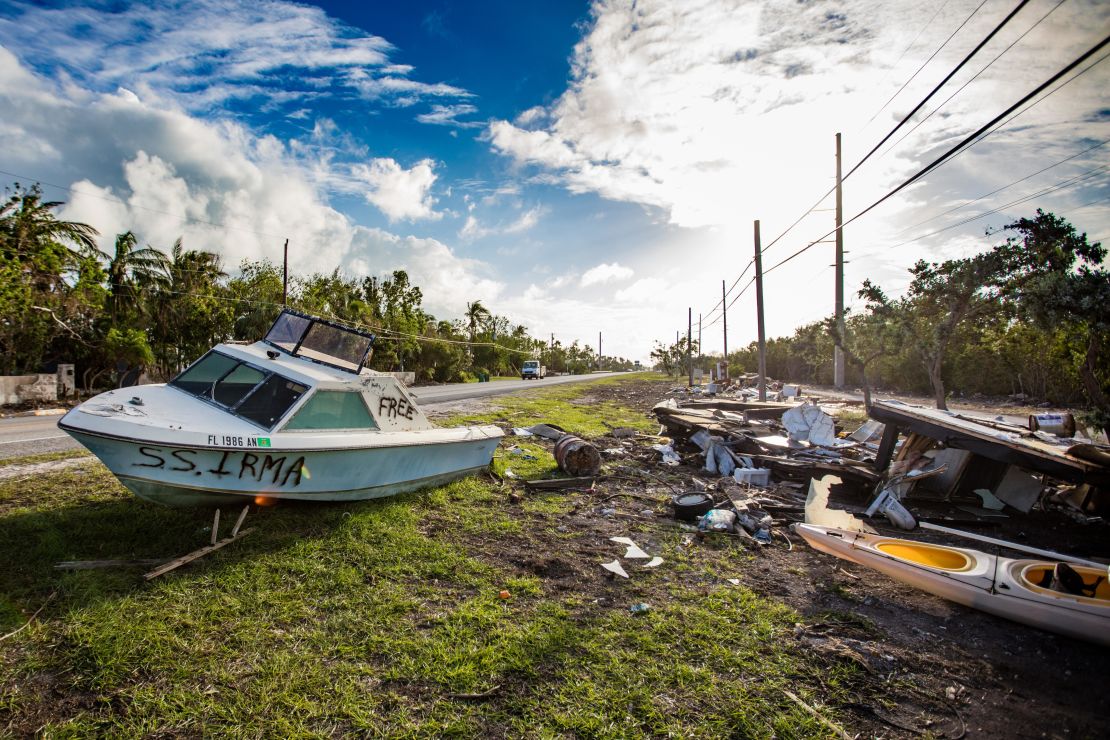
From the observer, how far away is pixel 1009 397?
2017cm

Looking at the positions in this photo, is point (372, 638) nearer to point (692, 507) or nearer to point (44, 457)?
point (692, 507)

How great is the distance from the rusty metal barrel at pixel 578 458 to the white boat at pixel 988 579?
3.44 meters

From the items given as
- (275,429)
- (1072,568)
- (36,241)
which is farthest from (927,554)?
(36,241)

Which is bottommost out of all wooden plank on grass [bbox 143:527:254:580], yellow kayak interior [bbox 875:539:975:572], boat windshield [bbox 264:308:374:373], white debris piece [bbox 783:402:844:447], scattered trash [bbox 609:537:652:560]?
scattered trash [bbox 609:537:652:560]

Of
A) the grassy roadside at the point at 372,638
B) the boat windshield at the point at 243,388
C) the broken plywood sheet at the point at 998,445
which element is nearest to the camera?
the grassy roadside at the point at 372,638

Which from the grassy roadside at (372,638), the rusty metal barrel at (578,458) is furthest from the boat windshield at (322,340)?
the rusty metal barrel at (578,458)

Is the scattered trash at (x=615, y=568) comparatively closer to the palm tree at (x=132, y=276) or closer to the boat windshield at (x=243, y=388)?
the boat windshield at (x=243, y=388)

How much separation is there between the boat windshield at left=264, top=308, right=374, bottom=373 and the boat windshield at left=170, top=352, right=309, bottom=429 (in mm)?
682

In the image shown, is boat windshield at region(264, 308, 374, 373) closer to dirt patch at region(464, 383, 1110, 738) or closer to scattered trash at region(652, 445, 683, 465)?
dirt patch at region(464, 383, 1110, 738)

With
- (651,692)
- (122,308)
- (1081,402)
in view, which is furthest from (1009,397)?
(122,308)

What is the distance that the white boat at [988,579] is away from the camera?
10.7ft

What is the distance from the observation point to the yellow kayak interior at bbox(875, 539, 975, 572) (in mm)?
4207

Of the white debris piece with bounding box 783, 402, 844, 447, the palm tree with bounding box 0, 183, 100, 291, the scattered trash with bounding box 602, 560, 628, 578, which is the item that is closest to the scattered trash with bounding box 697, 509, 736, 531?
the scattered trash with bounding box 602, 560, 628, 578

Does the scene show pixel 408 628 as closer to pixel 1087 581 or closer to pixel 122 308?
pixel 1087 581
